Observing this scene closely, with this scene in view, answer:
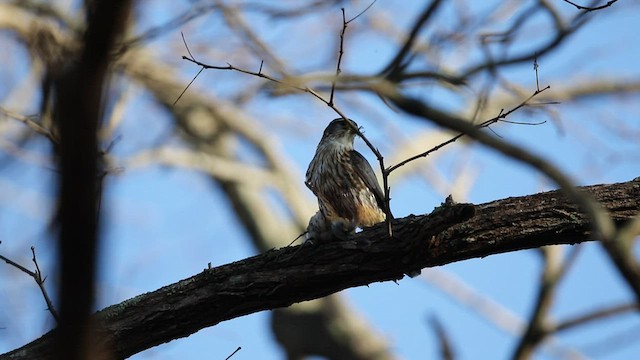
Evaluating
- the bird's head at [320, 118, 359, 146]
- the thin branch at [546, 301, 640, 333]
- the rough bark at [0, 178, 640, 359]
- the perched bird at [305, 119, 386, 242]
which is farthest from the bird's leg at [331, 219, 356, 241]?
the thin branch at [546, 301, 640, 333]

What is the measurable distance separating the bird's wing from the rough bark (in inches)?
53.2

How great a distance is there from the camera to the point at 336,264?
393 cm

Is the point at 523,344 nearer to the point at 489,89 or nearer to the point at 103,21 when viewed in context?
the point at 489,89

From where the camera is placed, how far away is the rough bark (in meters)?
3.82

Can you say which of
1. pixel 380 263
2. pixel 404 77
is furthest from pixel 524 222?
pixel 404 77

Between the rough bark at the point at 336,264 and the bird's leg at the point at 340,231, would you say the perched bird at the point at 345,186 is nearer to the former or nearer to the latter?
the bird's leg at the point at 340,231

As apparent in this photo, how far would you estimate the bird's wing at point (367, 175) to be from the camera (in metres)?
5.33

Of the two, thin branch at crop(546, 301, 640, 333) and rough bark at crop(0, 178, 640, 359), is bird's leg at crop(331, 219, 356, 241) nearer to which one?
rough bark at crop(0, 178, 640, 359)

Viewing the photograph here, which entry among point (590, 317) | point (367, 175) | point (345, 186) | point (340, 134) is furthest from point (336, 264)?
point (590, 317)

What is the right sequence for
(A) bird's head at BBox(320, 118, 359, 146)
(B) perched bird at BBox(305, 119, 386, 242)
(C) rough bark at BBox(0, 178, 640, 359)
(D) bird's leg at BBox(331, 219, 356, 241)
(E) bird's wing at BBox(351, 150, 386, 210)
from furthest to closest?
(A) bird's head at BBox(320, 118, 359, 146), (E) bird's wing at BBox(351, 150, 386, 210), (B) perched bird at BBox(305, 119, 386, 242), (D) bird's leg at BBox(331, 219, 356, 241), (C) rough bark at BBox(0, 178, 640, 359)

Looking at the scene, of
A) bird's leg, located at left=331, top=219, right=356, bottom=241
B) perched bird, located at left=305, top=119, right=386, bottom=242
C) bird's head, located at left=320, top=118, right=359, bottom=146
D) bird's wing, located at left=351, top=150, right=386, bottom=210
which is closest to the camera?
bird's leg, located at left=331, top=219, right=356, bottom=241

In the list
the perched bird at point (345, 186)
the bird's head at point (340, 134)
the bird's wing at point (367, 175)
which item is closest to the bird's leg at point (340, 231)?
the perched bird at point (345, 186)

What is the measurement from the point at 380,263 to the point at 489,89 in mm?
2048

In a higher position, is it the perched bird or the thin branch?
the perched bird
